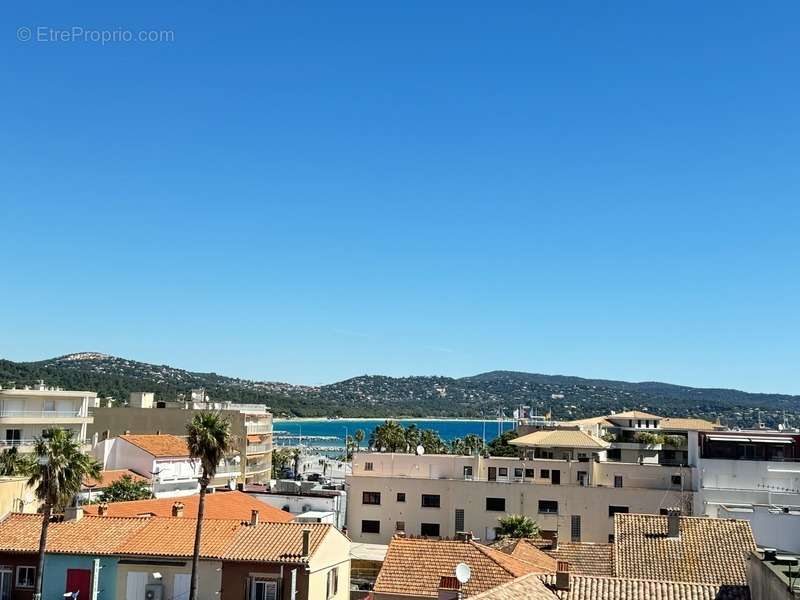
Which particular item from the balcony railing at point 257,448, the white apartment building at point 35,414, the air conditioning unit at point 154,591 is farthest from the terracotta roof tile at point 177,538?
the balcony railing at point 257,448

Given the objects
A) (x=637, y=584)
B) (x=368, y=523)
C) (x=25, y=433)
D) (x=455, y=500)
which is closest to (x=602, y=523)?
(x=455, y=500)

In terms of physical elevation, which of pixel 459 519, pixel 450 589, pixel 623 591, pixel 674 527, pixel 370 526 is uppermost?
pixel 674 527

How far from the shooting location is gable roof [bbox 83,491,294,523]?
49.4 metres

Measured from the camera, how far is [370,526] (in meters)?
75.2

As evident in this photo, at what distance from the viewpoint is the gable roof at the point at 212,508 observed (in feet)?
162

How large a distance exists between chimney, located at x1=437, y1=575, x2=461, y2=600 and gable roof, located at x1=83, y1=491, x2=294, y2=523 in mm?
19428

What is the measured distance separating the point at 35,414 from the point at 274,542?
54.1 metres

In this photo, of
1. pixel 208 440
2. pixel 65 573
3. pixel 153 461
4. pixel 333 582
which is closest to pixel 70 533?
pixel 65 573

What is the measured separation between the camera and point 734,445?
64.1 metres

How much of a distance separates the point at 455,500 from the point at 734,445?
76.4 feet

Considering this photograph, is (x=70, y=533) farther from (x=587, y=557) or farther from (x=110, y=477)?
(x=110, y=477)

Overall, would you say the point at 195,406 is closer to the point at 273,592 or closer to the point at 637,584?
the point at 273,592

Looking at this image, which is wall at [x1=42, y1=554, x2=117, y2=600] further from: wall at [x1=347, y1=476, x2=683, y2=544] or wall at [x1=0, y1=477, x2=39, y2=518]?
wall at [x1=347, y1=476, x2=683, y2=544]

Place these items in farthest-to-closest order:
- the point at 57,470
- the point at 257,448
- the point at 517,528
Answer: the point at 257,448
the point at 517,528
the point at 57,470
